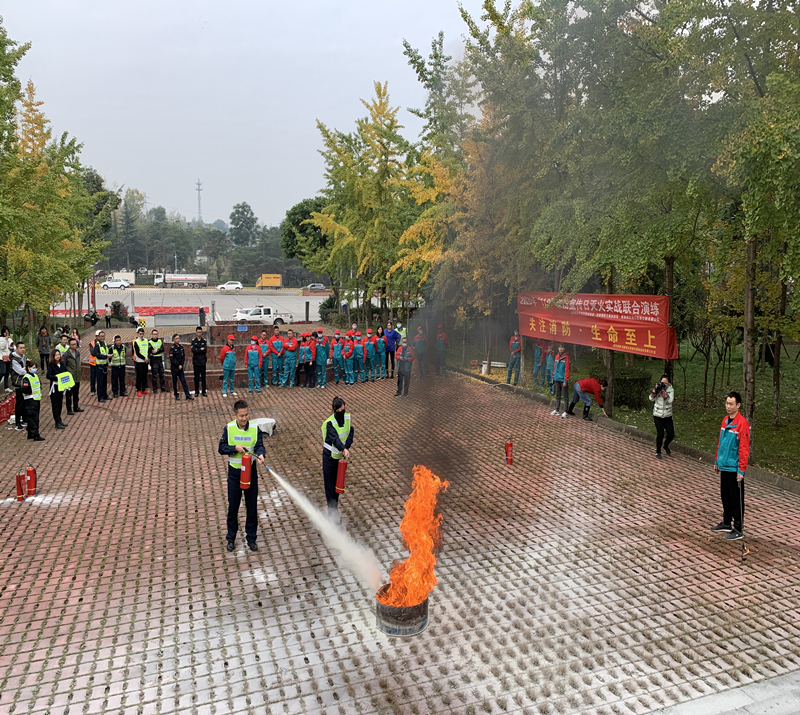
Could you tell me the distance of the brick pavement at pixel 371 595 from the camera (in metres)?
5.05

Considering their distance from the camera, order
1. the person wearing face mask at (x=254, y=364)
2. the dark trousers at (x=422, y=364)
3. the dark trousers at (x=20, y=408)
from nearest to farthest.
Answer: the dark trousers at (x=20, y=408), the person wearing face mask at (x=254, y=364), the dark trousers at (x=422, y=364)

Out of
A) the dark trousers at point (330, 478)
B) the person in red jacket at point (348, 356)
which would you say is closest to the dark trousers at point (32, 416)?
the dark trousers at point (330, 478)

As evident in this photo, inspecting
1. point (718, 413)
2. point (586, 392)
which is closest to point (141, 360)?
point (586, 392)

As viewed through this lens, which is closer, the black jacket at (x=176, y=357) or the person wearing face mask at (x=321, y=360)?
the black jacket at (x=176, y=357)

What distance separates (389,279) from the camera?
77.8 ft

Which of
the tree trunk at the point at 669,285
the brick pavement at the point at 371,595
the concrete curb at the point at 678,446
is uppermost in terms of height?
the tree trunk at the point at 669,285

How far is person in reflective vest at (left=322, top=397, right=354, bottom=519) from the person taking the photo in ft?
25.5

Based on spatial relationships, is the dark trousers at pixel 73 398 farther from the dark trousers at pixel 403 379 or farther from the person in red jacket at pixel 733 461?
the person in red jacket at pixel 733 461

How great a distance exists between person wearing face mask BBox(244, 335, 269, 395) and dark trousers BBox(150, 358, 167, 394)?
7.59 ft

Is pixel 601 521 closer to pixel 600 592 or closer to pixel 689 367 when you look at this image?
pixel 600 592

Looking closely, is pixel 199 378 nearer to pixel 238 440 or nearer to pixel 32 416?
pixel 32 416

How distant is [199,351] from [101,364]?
2430 mm

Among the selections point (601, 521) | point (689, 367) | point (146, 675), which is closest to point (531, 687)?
point (146, 675)

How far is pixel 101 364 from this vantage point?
15.3 m
